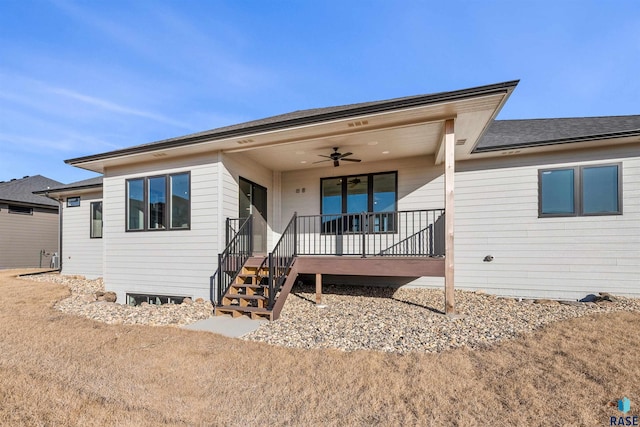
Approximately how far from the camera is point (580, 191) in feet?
20.8

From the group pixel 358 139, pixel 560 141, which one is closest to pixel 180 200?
pixel 358 139

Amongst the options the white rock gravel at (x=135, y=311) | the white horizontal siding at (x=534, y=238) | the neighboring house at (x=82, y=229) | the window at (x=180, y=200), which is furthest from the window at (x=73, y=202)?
the white horizontal siding at (x=534, y=238)

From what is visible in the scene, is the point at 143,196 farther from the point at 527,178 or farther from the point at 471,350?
the point at 527,178

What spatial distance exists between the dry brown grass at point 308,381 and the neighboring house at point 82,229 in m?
6.98

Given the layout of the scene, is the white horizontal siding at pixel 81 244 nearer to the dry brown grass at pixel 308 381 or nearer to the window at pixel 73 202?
the window at pixel 73 202

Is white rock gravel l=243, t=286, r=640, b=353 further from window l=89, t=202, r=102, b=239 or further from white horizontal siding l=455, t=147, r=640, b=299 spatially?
window l=89, t=202, r=102, b=239

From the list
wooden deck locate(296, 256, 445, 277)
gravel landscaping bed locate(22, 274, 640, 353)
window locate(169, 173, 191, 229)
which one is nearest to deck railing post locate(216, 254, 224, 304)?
gravel landscaping bed locate(22, 274, 640, 353)

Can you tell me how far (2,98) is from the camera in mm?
9922

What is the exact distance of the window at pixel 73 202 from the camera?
10.7m

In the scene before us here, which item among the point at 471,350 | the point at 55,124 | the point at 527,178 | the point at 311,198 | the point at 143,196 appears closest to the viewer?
the point at 471,350

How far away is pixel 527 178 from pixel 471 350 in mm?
4823

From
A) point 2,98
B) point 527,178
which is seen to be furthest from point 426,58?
point 2,98

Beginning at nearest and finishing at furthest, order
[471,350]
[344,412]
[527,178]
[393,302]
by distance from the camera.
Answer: [344,412], [471,350], [393,302], [527,178]

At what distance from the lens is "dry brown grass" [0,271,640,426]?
236cm
